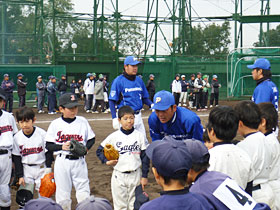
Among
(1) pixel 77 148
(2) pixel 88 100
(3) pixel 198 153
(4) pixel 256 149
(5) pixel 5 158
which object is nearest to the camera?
(3) pixel 198 153

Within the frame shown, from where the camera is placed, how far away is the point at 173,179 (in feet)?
7.41

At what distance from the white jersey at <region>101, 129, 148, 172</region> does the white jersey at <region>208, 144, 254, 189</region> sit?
196cm

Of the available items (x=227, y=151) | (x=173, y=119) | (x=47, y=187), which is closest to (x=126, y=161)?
(x=173, y=119)

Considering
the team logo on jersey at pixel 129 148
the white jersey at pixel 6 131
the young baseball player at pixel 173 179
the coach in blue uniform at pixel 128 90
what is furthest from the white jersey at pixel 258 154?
the coach in blue uniform at pixel 128 90

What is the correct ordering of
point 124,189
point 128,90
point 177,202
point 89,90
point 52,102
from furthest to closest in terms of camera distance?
point 89,90 → point 52,102 → point 128,90 → point 124,189 → point 177,202

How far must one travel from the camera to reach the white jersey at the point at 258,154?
332 centimetres

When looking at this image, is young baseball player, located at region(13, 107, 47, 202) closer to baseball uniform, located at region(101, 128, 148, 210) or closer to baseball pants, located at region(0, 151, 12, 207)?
baseball pants, located at region(0, 151, 12, 207)

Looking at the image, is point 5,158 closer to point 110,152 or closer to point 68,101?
point 68,101

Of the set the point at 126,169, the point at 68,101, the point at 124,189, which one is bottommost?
the point at 124,189

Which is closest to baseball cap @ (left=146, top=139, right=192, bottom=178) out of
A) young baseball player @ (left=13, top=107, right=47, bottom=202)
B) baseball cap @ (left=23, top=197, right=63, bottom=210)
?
baseball cap @ (left=23, top=197, right=63, bottom=210)

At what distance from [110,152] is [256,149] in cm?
193

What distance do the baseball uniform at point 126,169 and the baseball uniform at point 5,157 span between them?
4.09 ft

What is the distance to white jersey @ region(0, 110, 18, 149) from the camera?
493 centimetres

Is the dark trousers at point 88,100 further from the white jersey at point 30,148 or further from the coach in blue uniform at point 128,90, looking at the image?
the white jersey at point 30,148
